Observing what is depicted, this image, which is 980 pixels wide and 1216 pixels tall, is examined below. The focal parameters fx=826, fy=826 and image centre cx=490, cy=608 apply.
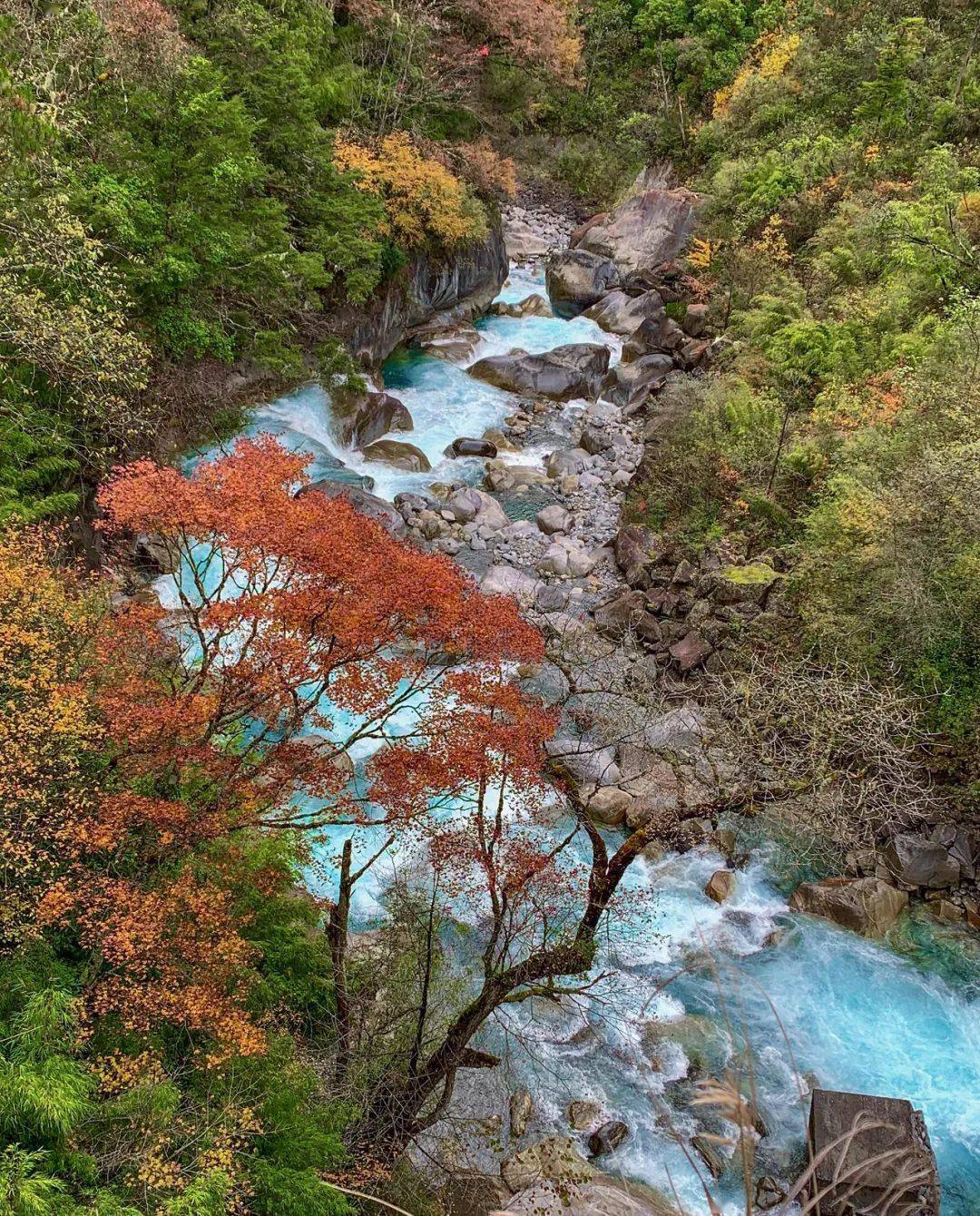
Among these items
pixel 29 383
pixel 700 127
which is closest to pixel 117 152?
pixel 29 383

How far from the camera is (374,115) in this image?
83.6ft

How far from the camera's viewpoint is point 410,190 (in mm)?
24578

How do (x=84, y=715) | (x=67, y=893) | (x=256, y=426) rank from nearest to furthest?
(x=67, y=893) < (x=84, y=715) < (x=256, y=426)

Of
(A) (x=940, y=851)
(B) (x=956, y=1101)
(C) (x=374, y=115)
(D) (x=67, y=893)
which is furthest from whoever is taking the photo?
(C) (x=374, y=115)

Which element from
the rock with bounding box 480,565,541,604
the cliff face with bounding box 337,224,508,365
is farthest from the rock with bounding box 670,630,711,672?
the cliff face with bounding box 337,224,508,365

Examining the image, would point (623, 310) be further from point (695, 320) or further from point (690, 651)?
point (690, 651)

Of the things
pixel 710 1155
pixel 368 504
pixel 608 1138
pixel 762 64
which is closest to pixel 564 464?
pixel 368 504

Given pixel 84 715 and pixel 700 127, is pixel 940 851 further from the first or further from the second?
pixel 700 127

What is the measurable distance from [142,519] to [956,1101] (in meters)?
13.5

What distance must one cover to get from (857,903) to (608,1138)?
536 cm

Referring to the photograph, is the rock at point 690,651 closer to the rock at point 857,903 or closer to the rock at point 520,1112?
the rock at point 857,903

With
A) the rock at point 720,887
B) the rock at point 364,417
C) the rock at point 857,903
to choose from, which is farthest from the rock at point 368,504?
the rock at point 857,903

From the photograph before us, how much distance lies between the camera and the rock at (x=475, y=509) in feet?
70.8

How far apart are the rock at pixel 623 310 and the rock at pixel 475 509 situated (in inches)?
457
